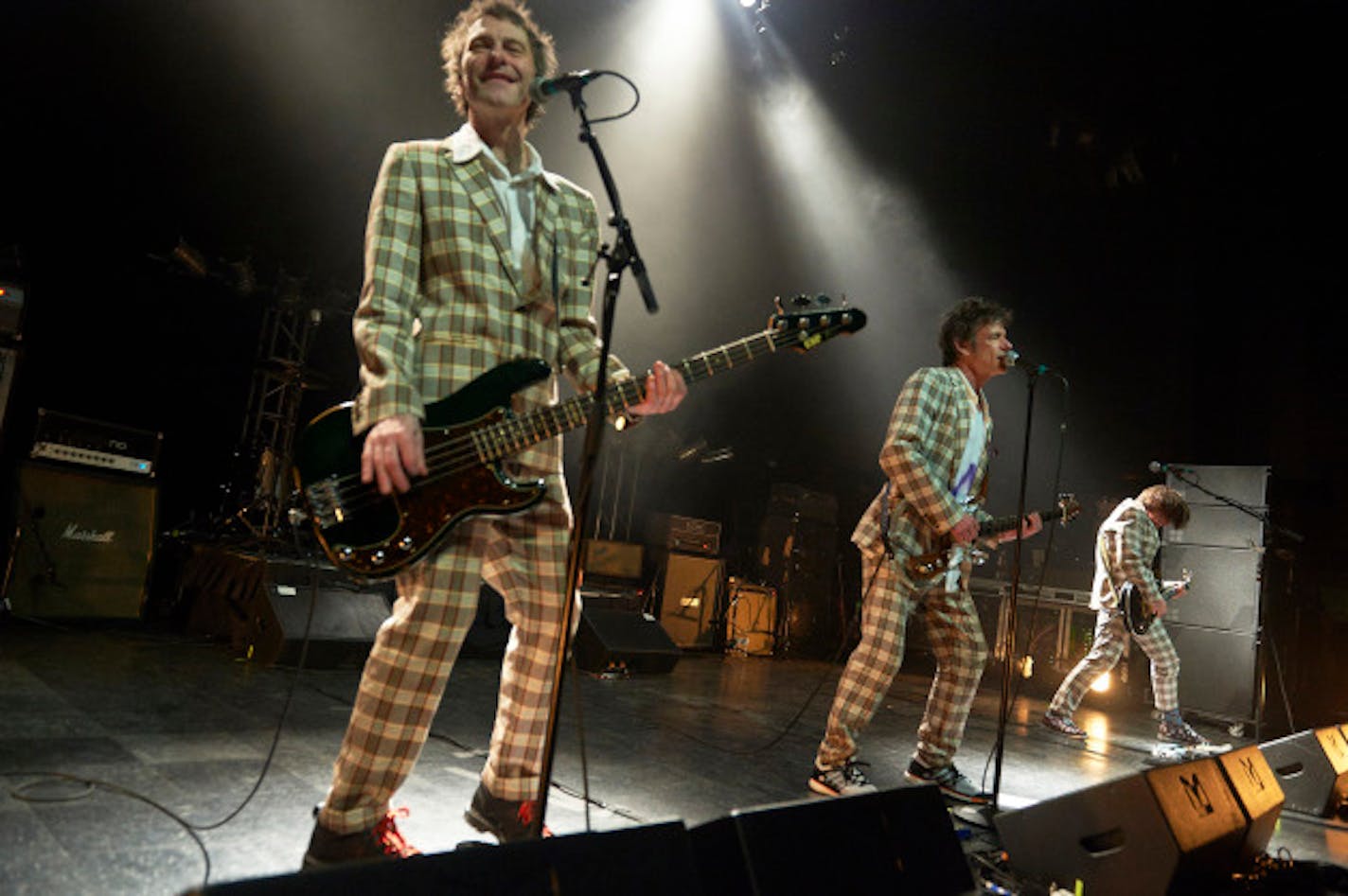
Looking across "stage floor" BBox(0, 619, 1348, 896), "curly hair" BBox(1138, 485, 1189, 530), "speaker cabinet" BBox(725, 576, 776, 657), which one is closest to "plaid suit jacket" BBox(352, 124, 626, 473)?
"stage floor" BBox(0, 619, 1348, 896)

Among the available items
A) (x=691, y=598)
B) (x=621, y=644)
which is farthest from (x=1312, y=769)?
(x=691, y=598)

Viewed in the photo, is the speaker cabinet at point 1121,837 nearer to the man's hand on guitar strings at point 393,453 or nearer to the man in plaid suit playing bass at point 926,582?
the man in plaid suit playing bass at point 926,582

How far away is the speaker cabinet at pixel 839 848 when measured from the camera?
160 cm

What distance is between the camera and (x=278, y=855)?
7.69ft

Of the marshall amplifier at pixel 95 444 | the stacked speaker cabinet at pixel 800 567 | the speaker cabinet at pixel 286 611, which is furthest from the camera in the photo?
the stacked speaker cabinet at pixel 800 567

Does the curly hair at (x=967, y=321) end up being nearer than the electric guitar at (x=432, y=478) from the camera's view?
No

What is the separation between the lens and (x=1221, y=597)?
28.2 ft

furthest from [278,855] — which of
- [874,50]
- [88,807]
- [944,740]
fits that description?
[874,50]

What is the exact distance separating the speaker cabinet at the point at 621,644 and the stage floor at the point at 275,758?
21 cm

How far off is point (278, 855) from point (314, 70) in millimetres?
6575

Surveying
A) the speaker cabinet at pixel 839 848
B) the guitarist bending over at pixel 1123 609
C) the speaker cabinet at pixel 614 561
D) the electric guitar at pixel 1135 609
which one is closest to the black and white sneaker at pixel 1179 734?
the guitarist bending over at pixel 1123 609

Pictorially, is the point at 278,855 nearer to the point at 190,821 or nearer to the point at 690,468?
the point at 190,821

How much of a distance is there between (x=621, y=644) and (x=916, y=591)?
3.67 m

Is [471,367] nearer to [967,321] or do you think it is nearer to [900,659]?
[900,659]
